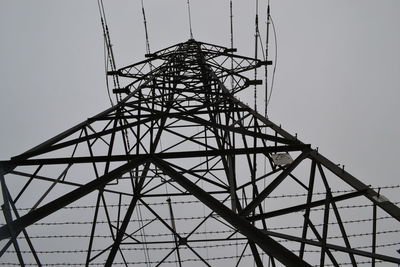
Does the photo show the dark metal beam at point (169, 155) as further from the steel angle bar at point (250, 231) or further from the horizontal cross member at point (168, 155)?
Result: the steel angle bar at point (250, 231)

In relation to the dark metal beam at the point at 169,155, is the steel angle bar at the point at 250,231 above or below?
below

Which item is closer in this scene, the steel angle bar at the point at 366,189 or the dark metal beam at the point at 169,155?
the steel angle bar at the point at 366,189

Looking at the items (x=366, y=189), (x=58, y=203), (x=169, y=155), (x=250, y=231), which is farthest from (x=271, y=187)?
(x=58, y=203)

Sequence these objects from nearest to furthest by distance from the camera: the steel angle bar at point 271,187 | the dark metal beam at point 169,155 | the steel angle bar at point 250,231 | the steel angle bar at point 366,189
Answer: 1. the steel angle bar at point 250,231
2. the steel angle bar at point 366,189
3. the steel angle bar at point 271,187
4. the dark metal beam at point 169,155

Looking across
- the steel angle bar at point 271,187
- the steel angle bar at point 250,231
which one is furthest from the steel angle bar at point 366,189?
the steel angle bar at point 250,231

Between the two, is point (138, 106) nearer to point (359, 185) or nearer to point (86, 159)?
point (86, 159)

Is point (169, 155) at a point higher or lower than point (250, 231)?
higher

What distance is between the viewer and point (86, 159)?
4.44 meters

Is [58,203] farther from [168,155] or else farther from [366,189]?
[366,189]

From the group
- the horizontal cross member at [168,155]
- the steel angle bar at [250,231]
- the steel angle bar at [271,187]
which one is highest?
the horizontal cross member at [168,155]

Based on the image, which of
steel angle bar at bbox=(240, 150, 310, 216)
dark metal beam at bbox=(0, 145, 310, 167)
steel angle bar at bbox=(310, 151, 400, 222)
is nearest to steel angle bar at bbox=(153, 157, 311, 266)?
steel angle bar at bbox=(240, 150, 310, 216)

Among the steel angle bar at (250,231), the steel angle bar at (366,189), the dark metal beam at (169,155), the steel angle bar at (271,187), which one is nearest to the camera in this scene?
the steel angle bar at (250,231)

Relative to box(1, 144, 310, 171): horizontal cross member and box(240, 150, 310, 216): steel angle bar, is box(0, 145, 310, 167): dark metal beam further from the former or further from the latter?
box(240, 150, 310, 216): steel angle bar

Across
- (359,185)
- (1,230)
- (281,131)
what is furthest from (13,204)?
(359,185)
